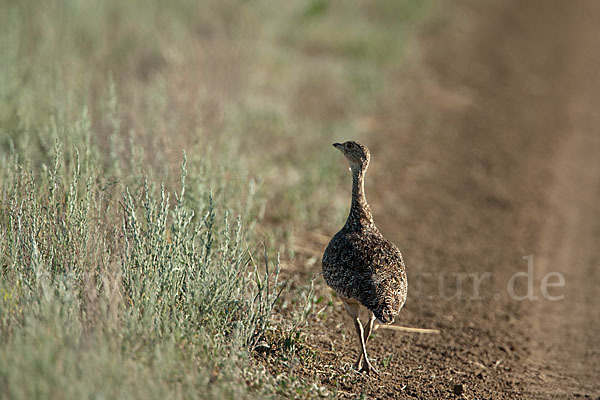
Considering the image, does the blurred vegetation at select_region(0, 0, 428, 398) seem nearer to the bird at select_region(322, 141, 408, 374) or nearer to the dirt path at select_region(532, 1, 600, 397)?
the bird at select_region(322, 141, 408, 374)

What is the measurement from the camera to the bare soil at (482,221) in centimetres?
454

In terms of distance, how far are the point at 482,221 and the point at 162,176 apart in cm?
361

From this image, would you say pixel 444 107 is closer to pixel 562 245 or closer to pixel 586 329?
pixel 562 245

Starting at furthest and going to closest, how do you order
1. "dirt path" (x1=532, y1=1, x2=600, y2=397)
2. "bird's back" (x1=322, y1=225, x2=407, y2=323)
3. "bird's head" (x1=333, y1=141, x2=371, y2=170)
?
"dirt path" (x1=532, y1=1, x2=600, y2=397) → "bird's head" (x1=333, y1=141, x2=371, y2=170) → "bird's back" (x1=322, y1=225, x2=407, y2=323)

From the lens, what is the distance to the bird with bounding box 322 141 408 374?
3945 mm

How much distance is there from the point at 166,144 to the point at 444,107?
6.12m

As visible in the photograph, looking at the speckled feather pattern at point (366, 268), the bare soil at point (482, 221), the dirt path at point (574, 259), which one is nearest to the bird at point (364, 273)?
the speckled feather pattern at point (366, 268)

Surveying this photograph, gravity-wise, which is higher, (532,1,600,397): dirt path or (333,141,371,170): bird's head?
(333,141,371,170): bird's head

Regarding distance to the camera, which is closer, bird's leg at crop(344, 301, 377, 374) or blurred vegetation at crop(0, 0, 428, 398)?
blurred vegetation at crop(0, 0, 428, 398)

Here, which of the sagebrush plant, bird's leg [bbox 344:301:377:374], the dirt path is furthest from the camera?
the dirt path

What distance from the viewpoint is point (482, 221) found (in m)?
7.37

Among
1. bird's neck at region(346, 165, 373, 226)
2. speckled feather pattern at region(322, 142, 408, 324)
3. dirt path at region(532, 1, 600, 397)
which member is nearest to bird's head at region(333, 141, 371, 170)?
bird's neck at region(346, 165, 373, 226)

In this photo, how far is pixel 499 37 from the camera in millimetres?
14961

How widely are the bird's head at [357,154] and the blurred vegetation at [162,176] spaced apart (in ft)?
2.52
